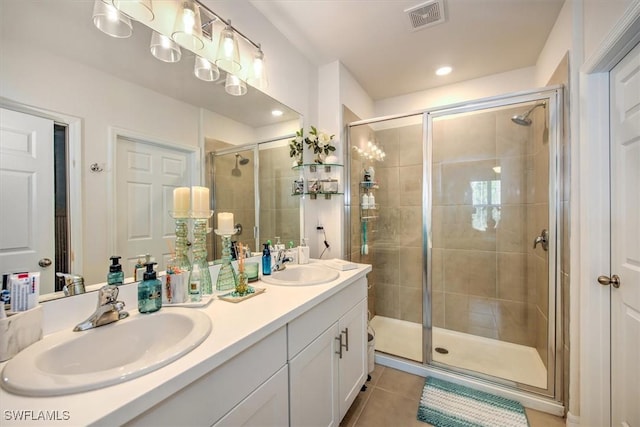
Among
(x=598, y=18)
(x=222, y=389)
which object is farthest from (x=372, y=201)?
(x=222, y=389)

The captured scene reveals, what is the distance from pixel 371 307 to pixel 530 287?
1321 millimetres

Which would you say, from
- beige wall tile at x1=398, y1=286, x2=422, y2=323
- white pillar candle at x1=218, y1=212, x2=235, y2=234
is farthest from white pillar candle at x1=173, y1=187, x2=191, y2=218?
beige wall tile at x1=398, y1=286, x2=422, y2=323

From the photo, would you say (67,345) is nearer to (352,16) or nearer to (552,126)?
(352,16)

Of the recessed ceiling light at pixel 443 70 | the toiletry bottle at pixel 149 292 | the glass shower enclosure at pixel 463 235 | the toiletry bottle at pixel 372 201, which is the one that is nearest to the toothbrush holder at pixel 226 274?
the toiletry bottle at pixel 149 292

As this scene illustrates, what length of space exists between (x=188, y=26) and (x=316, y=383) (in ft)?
5.46

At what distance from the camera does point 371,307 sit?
8.41 feet

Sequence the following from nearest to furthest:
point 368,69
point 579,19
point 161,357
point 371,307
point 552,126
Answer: point 161,357
point 579,19
point 552,126
point 368,69
point 371,307

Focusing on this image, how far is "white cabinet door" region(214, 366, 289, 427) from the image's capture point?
0.73 m

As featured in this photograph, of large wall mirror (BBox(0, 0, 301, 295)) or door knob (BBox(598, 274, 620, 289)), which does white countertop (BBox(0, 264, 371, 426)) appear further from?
door knob (BBox(598, 274, 620, 289))

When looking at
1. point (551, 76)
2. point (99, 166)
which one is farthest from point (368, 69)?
point (99, 166)

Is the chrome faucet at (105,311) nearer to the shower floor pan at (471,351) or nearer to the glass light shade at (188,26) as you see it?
the glass light shade at (188,26)

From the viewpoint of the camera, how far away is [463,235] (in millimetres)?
2279

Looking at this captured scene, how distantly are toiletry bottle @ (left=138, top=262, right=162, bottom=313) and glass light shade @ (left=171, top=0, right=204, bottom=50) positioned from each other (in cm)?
100

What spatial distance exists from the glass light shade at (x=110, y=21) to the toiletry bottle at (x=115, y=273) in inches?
32.6
